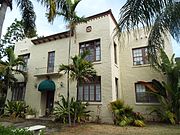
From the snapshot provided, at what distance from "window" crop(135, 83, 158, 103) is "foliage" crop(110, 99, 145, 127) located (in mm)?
3305

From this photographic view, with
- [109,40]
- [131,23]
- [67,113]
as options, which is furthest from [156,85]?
[131,23]

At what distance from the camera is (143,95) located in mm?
16766

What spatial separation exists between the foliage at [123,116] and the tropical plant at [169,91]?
2293 mm

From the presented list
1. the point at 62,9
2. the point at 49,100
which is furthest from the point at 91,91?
the point at 62,9

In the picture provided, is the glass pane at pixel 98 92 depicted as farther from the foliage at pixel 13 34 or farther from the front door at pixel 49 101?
the foliage at pixel 13 34

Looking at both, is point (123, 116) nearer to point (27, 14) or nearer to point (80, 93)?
point (80, 93)

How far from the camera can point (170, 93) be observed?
45.9 feet

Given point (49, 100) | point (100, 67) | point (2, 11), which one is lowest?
point (49, 100)

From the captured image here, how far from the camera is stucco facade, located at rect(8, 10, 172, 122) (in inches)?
598

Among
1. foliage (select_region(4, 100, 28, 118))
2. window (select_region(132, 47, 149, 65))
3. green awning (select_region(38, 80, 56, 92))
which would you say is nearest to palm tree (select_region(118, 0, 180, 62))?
window (select_region(132, 47, 149, 65))

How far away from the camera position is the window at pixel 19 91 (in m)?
20.5

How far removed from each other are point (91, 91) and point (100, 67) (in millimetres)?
2429

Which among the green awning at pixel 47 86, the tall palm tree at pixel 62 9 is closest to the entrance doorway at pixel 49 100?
the green awning at pixel 47 86

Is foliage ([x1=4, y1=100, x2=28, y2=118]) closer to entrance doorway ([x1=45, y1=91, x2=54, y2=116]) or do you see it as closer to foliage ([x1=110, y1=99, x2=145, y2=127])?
entrance doorway ([x1=45, y1=91, x2=54, y2=116])
